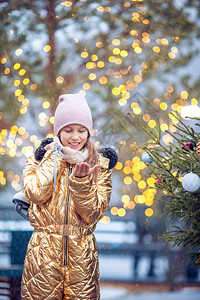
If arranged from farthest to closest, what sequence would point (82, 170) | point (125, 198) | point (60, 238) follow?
point (125, 198) < point (60, 238) < point (82, 170)

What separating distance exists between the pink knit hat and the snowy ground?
155 cm

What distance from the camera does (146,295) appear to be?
2.74 metres

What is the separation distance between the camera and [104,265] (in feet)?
11.4

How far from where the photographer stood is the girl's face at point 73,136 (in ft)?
5.01

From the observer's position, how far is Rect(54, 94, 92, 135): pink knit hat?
1.51 m

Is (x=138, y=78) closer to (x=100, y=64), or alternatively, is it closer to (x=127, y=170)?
(x=100, y=64)

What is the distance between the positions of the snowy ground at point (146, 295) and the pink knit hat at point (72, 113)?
1553 millimetres

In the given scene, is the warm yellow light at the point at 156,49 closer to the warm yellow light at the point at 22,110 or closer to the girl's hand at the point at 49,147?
the warm yellow light at the point at 22,110

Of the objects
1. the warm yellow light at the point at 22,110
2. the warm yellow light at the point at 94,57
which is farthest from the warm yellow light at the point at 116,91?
the warm yellow light at the point at 22,110

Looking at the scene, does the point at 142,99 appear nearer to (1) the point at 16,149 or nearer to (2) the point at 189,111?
(1) the point at 16,149

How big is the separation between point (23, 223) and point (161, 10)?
182 cm

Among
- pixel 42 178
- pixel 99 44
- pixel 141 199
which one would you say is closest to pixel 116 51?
pixel 99 44

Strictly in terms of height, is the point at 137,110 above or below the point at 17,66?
below

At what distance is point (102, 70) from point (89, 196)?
1.58 meters
